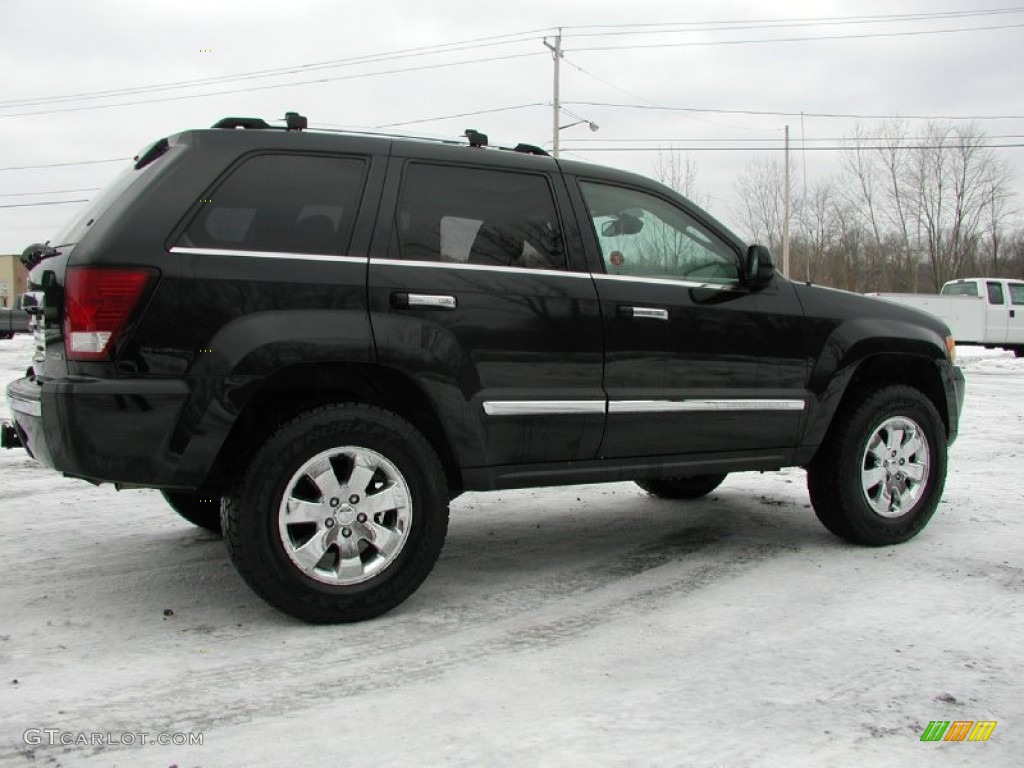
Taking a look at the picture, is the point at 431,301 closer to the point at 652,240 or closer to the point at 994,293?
the point at 652,240

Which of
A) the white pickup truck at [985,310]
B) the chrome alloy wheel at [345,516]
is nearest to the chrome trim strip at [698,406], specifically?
the chrome alloy wheel at [345,516]

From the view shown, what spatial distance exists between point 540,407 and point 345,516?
0.94m

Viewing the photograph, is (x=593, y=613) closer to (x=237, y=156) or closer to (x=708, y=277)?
(x=708, y=277)

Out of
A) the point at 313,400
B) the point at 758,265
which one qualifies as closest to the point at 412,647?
the point at 313,400

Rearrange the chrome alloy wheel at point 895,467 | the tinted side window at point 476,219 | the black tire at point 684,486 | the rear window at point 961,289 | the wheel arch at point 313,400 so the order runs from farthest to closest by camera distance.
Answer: the rear window at point 961,289 < the black tire at point 684,486 < the chrome alloy wheel at point 895,467 < the tinted side window at point 476,219 < the wheel arch at point 313,400

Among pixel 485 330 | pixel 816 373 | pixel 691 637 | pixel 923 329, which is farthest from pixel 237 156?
pixel 923 329

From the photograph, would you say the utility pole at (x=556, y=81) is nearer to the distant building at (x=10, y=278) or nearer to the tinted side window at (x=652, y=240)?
the tinted side window at (x=652, y=240)

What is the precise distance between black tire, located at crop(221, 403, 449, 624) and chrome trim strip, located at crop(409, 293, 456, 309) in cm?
45

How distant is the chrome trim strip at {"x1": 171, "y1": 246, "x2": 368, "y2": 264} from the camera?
3270mm

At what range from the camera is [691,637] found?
3387mm

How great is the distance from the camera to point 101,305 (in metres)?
3.15

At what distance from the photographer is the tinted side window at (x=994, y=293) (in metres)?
23.1

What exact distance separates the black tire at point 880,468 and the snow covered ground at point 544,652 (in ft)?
0.49

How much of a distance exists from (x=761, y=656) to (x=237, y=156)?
2.70 m
